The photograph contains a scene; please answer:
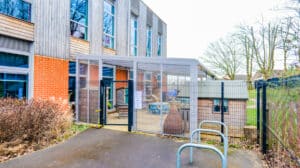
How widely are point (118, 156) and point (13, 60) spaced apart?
5000 mm

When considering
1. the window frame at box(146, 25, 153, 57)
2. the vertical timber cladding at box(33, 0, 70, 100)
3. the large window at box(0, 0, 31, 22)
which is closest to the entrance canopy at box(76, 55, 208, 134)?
the vertical timber cladding at box(33, 0, 70, 100)

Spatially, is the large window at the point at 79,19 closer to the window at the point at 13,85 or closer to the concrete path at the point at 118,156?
the window at the point at 13,85

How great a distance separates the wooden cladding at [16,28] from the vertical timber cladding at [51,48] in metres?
0.26

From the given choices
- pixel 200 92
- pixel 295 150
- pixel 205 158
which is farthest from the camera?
pixel 200 92

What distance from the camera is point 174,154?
17.8 ft

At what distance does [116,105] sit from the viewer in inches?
412

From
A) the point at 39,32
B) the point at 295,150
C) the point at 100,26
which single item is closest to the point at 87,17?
the point at 100,26

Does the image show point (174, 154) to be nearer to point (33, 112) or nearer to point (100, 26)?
point (33, 112)

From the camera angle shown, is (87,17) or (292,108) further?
(87,17)

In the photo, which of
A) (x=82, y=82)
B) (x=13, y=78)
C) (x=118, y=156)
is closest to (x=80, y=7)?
(x=82, y=82)

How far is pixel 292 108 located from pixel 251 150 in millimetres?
3454

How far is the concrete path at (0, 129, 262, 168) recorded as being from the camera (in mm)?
4594

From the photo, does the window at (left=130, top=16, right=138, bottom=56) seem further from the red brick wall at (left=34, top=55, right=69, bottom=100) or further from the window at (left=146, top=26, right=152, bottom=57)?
the red brick wall at (left=34, top=55, right=69, bottom=100)

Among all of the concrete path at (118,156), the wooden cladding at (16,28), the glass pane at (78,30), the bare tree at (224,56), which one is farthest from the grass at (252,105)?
the bare tree at (224,56)
